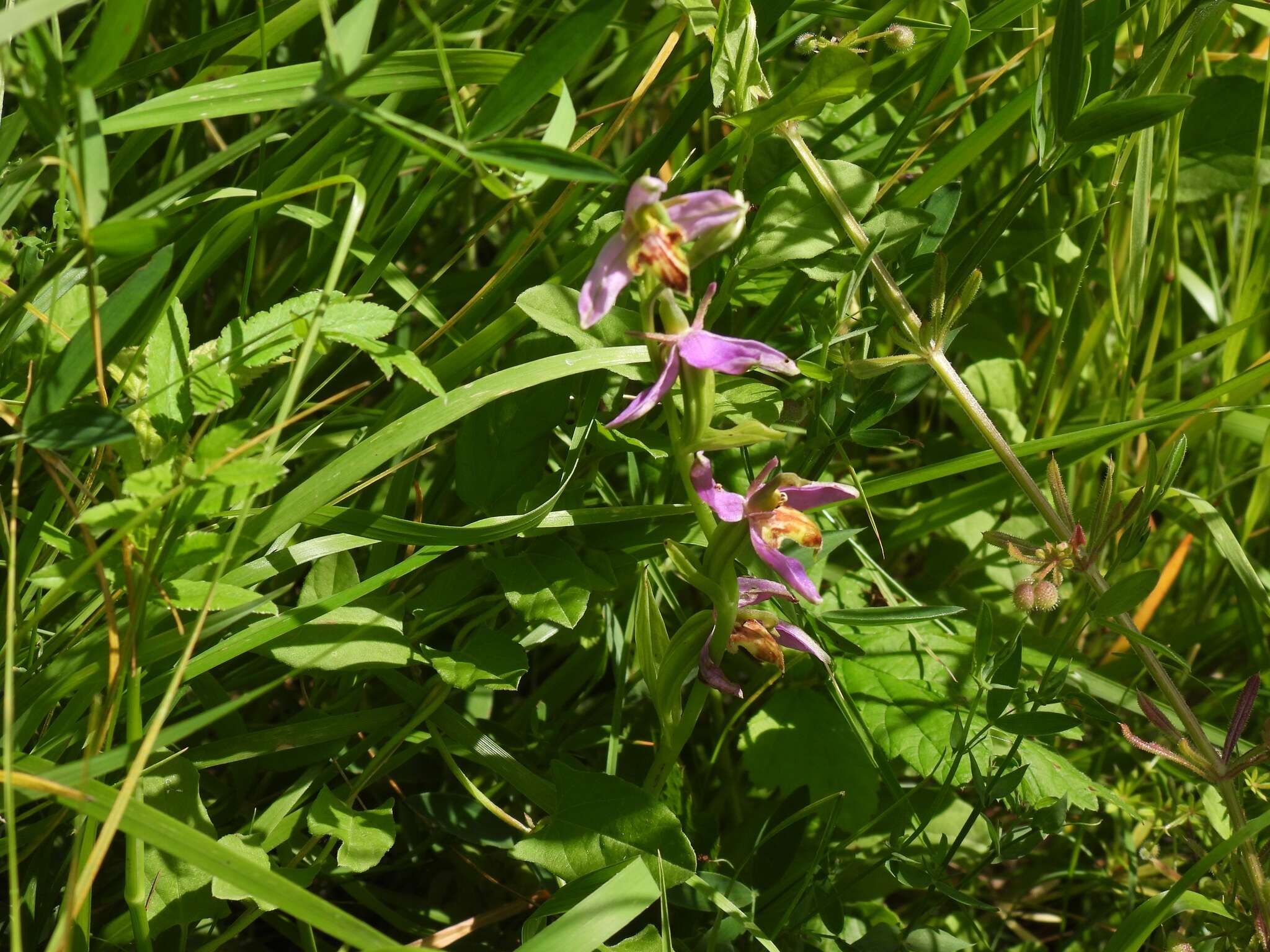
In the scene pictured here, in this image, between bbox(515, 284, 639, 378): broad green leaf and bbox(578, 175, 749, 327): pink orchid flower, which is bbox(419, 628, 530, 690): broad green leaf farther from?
bbox(578, 175, 749, 327): pink orchid flower

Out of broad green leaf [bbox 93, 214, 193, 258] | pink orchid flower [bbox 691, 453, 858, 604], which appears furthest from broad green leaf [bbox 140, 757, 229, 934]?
pink orchid flower [bbox 691, 453, 858, 604]

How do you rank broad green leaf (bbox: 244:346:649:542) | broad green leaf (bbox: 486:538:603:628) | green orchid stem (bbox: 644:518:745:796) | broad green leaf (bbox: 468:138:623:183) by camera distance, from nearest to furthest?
broad green leaf (bbox: 468:138:623:183), green orchid stem (bbox: 644:518:745:796), broad green leaf (bbox: 244:346:649:542), broad green leaf (bbox: 486:538:603:628)

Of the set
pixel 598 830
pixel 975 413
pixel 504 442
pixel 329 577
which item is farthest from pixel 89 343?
pixel 975 413

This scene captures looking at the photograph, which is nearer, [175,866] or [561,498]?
[175,866]

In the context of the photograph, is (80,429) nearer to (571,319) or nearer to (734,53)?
(571,319)

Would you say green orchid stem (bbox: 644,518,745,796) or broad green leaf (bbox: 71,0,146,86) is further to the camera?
green orchid stem (bbox: 644,518,745,796)

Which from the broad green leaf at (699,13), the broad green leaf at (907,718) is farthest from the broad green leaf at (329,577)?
the broad green leaf at (699,13)

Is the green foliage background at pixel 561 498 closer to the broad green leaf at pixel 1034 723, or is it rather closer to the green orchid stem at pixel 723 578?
the broad green leaf at pixel 1034 723

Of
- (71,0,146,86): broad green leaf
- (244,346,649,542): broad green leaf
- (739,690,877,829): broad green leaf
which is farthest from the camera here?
(739,690,877,829): broad green leaf
